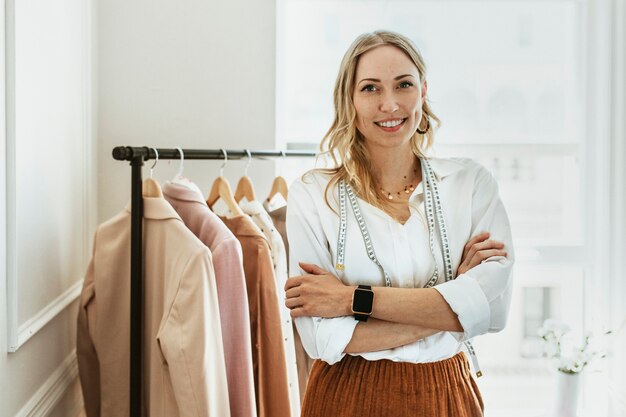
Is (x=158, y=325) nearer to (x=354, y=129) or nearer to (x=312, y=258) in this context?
(x=312, y=258)

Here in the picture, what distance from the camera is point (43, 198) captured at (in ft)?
5.56

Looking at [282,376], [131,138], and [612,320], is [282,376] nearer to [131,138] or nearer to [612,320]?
[131,138]

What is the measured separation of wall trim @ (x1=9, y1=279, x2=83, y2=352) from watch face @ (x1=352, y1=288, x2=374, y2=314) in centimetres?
75

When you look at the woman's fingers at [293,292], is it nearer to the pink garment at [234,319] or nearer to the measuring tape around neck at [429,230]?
the measuring tape around neck at [429,230]

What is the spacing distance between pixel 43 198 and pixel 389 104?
0.91m

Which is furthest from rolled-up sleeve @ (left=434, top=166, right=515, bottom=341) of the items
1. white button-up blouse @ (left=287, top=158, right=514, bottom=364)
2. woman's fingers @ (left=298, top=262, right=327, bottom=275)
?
woman's fingers @ (left=298, top=262, right=327, bottom=275)

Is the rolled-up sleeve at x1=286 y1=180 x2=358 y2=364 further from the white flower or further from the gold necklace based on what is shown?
the white flower

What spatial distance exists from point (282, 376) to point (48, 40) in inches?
41.6

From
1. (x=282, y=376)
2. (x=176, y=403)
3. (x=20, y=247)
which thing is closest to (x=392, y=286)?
(x=282, y=376)

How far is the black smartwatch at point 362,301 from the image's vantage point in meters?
1.34

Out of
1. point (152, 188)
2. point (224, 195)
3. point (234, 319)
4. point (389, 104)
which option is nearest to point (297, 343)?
point (234, 319)

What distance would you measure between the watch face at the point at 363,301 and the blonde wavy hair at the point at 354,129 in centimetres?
21

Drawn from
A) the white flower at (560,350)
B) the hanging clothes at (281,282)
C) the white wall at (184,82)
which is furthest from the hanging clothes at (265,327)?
the white flower at (560,350)

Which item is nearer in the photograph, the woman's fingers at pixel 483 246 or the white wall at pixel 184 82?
the woman's fingers at pixel 483 246
